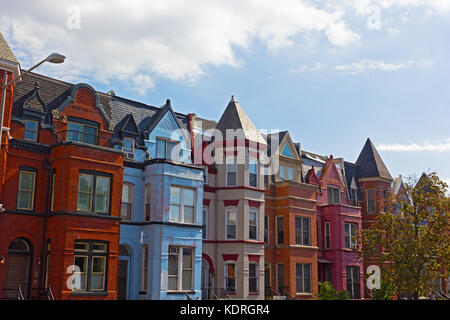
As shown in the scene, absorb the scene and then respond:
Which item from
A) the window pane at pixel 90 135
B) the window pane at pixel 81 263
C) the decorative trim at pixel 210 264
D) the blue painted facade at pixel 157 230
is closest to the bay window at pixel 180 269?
the blue painted facade at pixel 157 230

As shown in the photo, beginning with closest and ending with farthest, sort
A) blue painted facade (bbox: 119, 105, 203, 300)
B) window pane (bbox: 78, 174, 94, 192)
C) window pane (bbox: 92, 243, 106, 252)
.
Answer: window pane (bbox: 92, 243, 106, 252) → window pane (bbox: 78, 174, 94, 192) → blue painted facade (bbox: 119, 105, 203, 300)

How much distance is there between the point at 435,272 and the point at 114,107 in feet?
73.8

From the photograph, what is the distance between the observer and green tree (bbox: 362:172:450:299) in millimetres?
31281

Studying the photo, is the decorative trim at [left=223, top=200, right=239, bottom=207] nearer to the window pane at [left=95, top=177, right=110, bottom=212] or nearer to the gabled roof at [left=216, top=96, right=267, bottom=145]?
the gabled roof at [left=216, top=96, right=267, bottom=145]

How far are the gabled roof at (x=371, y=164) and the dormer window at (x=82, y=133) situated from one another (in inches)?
1169

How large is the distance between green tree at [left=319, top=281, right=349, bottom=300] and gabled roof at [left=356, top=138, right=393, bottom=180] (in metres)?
15.0

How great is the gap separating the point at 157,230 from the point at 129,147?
5988 mm

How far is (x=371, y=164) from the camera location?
5175 cm

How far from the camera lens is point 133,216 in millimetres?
31141

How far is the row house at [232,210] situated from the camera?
35406mm

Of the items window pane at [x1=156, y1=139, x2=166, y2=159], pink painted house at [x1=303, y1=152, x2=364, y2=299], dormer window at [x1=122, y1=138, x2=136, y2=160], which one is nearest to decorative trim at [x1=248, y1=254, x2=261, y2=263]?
pink painted house at [x1=303, y1=152, x2=364, y2=299]

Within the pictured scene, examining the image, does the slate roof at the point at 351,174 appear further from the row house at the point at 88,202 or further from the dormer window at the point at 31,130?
the dormer window at the point at 31,130
